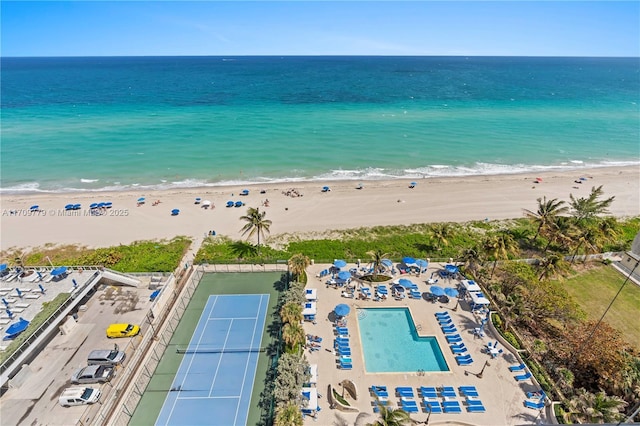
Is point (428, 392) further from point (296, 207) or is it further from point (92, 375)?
point (296, 207)

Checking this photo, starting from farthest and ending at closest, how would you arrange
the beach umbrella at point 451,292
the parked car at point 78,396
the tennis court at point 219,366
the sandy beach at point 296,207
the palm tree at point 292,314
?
the sandy beach at point 296,207 → the beach umbrella at point 451,292 → the palm tree at point 292,314 → the tennis court at point 219,366 → the parked car at point 78,396

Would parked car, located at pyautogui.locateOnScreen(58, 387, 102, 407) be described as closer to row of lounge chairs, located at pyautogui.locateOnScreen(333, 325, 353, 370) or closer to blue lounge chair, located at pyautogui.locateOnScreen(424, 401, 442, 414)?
row of lounge chairs, located at pyautogui.locateOnScreen(333, 325, 353, 370)

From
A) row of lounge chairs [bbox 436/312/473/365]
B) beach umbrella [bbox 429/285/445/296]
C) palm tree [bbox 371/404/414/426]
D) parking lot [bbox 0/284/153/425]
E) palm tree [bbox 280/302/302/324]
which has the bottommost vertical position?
parking lot [bbox 0/284/153/425]

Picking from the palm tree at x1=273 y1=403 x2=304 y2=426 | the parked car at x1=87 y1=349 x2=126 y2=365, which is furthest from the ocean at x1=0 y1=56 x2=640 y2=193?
the palm tree at x1=273 y1=403 x2=304 y2=426

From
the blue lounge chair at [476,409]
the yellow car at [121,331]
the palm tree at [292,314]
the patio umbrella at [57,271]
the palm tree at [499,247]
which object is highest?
the palm tree at [499,247]

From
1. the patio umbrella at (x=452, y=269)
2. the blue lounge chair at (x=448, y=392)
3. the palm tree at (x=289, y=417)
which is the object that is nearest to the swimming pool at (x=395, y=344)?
the blue lounge chair at (x=448, y=392)

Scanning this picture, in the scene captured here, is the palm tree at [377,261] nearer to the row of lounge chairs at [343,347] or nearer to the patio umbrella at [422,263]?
the patio umbrella at [422,263]
